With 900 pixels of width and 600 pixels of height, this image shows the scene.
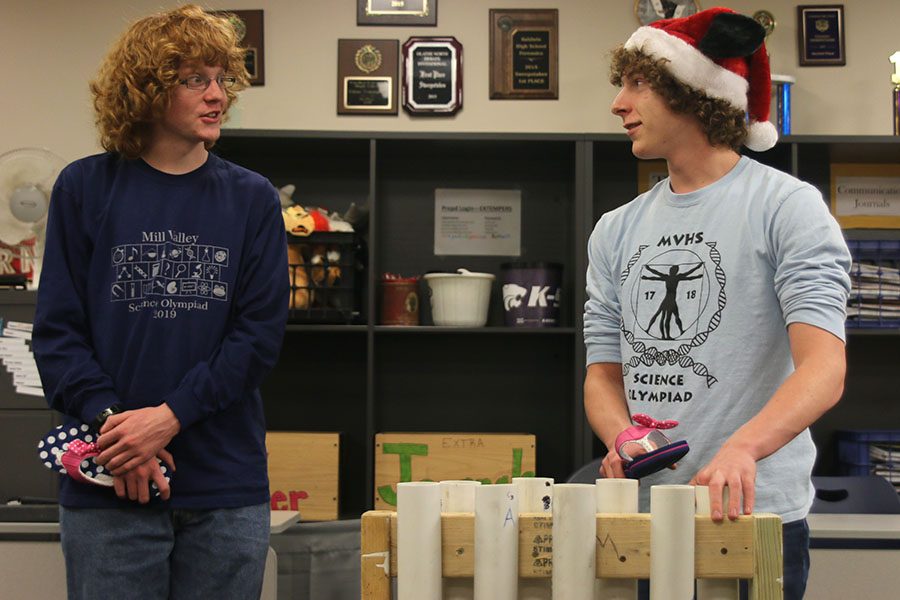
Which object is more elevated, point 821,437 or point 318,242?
point 318,242

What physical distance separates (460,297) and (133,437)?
6.46 ft

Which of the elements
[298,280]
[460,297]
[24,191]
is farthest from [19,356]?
[460,297]

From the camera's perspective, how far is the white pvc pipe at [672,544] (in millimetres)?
1003

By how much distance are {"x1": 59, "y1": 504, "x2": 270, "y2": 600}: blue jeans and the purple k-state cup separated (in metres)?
1.92

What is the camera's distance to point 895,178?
11.9 ft

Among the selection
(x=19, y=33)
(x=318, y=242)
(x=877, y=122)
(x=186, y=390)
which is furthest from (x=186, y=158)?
(x=877, y=122)

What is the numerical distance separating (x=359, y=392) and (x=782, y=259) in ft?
8.04

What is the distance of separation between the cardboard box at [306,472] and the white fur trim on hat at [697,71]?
2080 mm

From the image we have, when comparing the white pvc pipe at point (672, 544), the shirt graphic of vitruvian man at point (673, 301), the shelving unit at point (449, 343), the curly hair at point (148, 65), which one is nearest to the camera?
the white pvc pipe at point (672, 544)

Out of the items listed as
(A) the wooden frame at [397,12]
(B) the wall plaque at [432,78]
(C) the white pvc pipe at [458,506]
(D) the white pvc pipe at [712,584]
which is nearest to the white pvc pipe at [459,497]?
(C) the white pvc pipe at [458,506]

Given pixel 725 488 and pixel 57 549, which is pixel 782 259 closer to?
pixel 725 488

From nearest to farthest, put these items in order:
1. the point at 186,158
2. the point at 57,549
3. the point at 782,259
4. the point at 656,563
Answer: the point at 656,563
the point at 782,259
the point at 186,158
the point at 57,549

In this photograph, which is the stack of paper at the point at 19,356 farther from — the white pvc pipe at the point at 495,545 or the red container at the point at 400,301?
the white pvc pipe at the point at 495,545

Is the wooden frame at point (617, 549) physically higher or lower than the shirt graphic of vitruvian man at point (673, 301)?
lower
